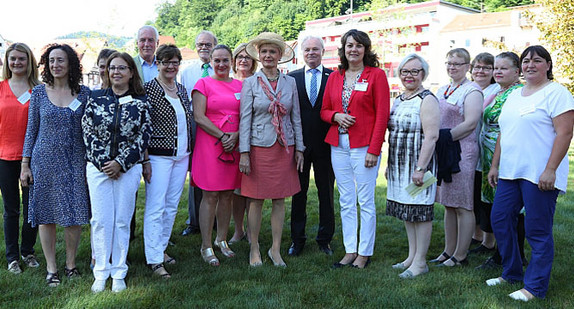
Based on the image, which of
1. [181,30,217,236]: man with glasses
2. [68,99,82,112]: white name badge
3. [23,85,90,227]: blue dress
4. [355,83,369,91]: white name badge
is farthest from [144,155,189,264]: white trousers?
[355,83,369,91]: white name badge

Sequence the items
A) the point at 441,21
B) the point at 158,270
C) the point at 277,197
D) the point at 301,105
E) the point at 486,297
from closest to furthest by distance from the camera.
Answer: the point at 486,297 < the point at 158,270 < the point at 277,197 < the point at 301,105 < the point at 441,21

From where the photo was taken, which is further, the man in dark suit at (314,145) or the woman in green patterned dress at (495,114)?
the man in dark suit at (314,145)

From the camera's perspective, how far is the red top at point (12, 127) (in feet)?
13.8

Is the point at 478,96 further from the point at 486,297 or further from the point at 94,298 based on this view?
the point at 94,298

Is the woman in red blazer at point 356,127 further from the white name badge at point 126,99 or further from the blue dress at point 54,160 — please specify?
the blue dress at point 54,160

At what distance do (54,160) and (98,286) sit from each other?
3.72ft

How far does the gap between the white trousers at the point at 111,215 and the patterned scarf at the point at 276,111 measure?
1.34 meters

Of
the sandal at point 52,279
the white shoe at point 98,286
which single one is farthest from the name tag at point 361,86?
the sandal at point 52,279

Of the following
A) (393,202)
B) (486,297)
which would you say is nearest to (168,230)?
(393,202)

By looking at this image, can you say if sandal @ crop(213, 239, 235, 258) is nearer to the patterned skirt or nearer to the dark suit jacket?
the dark suit jacket

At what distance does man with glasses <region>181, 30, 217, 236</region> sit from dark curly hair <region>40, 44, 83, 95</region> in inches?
64.3

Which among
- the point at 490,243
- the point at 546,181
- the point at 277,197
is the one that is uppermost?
the point at 546,181

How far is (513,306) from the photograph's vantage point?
3.56m

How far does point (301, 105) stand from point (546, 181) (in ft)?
8.17
